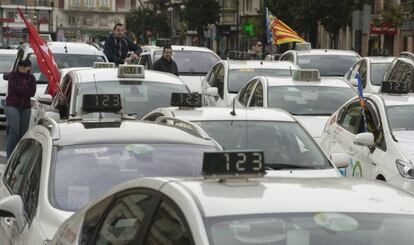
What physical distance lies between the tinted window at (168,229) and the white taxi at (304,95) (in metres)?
9.32

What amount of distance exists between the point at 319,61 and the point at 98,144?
15.7 meters

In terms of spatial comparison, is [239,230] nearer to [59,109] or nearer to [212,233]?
[212,233]

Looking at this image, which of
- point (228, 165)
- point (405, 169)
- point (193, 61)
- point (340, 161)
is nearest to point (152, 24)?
point (193, 61)

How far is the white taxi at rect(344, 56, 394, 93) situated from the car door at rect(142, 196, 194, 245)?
15.2 meters

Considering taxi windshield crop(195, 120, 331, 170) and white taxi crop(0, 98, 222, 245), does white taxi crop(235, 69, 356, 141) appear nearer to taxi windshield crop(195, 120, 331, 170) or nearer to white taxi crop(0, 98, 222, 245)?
taxi windshield crop(195, 120, 331, 170)

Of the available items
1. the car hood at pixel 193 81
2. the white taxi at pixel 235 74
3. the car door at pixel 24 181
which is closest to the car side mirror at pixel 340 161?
the car door at pixel 24 181

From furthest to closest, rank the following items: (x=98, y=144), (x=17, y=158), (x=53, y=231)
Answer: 1. (x=17, y=158)
2. (x=98, y=144)
3. (x=53, y=231)

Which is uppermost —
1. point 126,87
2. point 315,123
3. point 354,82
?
point 126,87

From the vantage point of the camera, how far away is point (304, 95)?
13.9 meters

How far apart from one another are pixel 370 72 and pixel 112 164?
13510mm

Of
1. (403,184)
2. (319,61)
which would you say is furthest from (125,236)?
(319,61)

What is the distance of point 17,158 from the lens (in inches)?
279

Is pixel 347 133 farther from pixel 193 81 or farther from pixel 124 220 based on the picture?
pixel 193 81

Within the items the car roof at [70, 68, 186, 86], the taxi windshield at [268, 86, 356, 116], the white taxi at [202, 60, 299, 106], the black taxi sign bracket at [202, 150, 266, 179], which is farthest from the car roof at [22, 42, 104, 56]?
the black taxi sign bracket at [202, 150, 266, 179]
